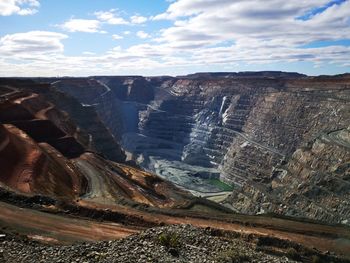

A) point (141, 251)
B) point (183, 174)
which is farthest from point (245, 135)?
point (141, 251)

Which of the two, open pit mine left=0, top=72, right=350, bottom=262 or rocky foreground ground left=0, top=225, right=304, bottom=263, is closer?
rocky foreground ground left=0, top=225, right=304, bottom=263

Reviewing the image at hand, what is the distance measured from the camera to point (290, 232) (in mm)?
35719

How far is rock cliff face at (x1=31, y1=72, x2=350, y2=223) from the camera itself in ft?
214

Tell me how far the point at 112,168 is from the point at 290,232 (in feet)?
114

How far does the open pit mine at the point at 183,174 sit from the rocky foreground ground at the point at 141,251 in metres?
0.09

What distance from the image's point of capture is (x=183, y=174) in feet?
361

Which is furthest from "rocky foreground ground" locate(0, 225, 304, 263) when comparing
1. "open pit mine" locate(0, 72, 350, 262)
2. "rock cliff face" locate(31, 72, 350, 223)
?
"rock cliff face" locate(31, 72, 350, 223)

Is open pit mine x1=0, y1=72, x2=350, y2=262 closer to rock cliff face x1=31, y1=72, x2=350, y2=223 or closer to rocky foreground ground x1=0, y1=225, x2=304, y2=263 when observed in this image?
rocky foreground ground x1=0, y1=225, x2=304, y2=263

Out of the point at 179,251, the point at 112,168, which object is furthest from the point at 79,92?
the point at 179,251

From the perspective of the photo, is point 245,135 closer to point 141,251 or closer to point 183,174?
point 183,174

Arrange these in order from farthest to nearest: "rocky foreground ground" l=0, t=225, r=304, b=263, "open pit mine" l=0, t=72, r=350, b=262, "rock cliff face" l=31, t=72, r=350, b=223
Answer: "rock cliff face" l=31, t=72, r=350, b=223
"open pit mine" l=0, t=72, r=350, b=262
"rocky foreground ground" l=0, t=225, r=304, b=263

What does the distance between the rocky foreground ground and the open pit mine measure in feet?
0.29

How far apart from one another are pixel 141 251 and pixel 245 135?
10083 cm

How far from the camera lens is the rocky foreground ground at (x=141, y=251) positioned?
61.8 ft
